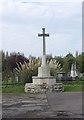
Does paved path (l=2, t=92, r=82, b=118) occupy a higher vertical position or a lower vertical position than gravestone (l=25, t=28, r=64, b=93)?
lower

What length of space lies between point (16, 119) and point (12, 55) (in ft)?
140

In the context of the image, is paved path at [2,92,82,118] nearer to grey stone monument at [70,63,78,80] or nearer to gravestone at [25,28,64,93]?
gravestone at [25,28,64,93]

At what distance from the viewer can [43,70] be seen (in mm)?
24297


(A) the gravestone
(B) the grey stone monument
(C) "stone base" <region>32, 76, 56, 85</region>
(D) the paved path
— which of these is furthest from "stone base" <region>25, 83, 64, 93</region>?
(B) the grey stone monument

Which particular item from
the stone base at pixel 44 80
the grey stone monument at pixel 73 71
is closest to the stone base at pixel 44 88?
the stone base at pixel 44 80

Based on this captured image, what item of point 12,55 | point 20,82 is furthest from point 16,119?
point 12,55

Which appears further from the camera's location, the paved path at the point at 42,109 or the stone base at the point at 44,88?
the stone base at the point at 44,88

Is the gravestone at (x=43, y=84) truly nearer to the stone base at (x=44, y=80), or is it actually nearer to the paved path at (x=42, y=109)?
the stone base at (x=44, y=80)

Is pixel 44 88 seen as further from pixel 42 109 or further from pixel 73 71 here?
pixel 73 71

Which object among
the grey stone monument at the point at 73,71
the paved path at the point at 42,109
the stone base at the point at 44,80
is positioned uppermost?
the grey stone monument at the point at 73,71

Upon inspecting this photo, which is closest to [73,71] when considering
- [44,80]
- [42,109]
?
[44,80]

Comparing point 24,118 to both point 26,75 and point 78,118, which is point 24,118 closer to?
point 78,118

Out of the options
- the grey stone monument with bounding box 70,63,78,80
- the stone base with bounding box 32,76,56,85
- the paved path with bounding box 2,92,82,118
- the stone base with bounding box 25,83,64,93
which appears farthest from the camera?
the grey stone monument with bounding box 70,63,78,80

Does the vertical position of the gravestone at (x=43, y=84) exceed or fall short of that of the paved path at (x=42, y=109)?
it exceeds it
